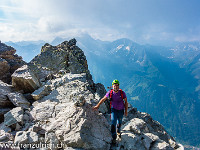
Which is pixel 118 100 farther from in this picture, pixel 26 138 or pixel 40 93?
pixel 40 93

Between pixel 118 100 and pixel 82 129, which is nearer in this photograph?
pixel 82 129

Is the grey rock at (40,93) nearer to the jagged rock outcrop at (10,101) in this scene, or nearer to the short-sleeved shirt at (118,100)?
the jagged rock outcrop at (10,101)

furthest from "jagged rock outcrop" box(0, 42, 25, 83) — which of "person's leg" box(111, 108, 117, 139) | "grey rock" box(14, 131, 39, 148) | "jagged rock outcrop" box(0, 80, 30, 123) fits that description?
"person's leg" box(111, 108, 117, 139)

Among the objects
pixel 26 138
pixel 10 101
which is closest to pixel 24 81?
pixel 10 101

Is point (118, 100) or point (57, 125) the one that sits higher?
point (118, 100)

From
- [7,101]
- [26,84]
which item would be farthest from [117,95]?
[26,84]

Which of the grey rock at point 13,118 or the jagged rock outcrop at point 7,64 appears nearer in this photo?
the grey rock at point 13,118

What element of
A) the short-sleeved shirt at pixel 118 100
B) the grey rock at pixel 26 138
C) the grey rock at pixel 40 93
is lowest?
the grey rock at pixel 26 138

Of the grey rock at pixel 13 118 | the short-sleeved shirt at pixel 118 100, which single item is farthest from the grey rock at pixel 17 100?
the short-sleeved shirt at pixel 118 100

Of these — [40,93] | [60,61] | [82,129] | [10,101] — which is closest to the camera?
[82,129]

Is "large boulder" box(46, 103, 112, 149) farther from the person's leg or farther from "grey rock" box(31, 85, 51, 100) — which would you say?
"grey rock" box(31, 85, 51, 100)

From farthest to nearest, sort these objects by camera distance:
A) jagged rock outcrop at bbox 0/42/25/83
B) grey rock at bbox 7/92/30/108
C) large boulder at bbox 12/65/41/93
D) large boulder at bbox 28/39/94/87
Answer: large boulder at bbox 28/39/94/87 → jagged rock outcrop at bbox 0/42/25/83 → large boulder at bbox 12/65/41/93 → grey rock at bbox 7/92/30/108

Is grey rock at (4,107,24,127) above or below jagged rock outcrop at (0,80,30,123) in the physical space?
below

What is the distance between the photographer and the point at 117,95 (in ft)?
32.9
